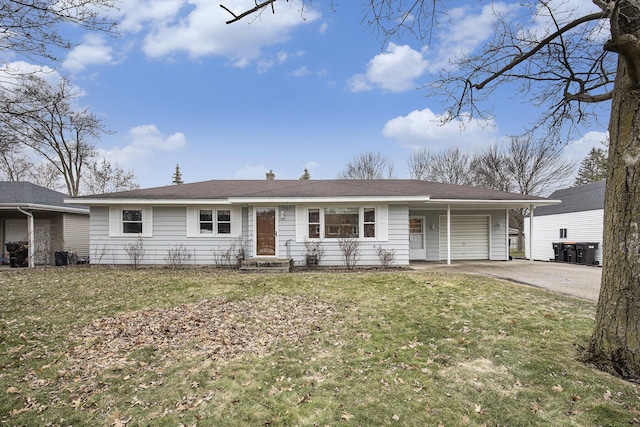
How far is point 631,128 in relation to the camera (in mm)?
3855

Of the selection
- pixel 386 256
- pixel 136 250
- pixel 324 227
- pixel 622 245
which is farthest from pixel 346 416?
pixel 136 250

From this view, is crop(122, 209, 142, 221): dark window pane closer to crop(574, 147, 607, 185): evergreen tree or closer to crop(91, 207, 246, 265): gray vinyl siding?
crop(91, 207, 246, 265): gray vinyl siding

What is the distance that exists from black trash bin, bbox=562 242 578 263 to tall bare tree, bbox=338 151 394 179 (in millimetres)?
18705

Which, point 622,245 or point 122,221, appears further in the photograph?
point 122,221

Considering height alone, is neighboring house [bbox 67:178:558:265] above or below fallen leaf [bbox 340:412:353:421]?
above

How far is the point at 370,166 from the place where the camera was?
111 ft

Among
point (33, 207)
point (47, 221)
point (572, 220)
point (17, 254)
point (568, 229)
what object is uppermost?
point (33, 207)

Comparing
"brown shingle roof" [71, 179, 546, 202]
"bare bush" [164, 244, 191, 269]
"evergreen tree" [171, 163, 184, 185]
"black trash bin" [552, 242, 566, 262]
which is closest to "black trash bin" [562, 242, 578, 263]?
"black trash bin" [552, 242, 566, 262]

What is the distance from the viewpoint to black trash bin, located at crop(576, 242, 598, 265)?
1466 cm

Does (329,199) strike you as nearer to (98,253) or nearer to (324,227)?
(324,227)

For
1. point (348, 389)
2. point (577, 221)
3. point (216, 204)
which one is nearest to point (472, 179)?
point (577, 221)

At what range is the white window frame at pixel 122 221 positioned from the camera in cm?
Answer: 1256

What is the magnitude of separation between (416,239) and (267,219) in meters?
6.97

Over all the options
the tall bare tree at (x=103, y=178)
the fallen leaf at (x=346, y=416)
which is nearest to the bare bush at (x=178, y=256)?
the fallen leaf at (x=346, y=416)
